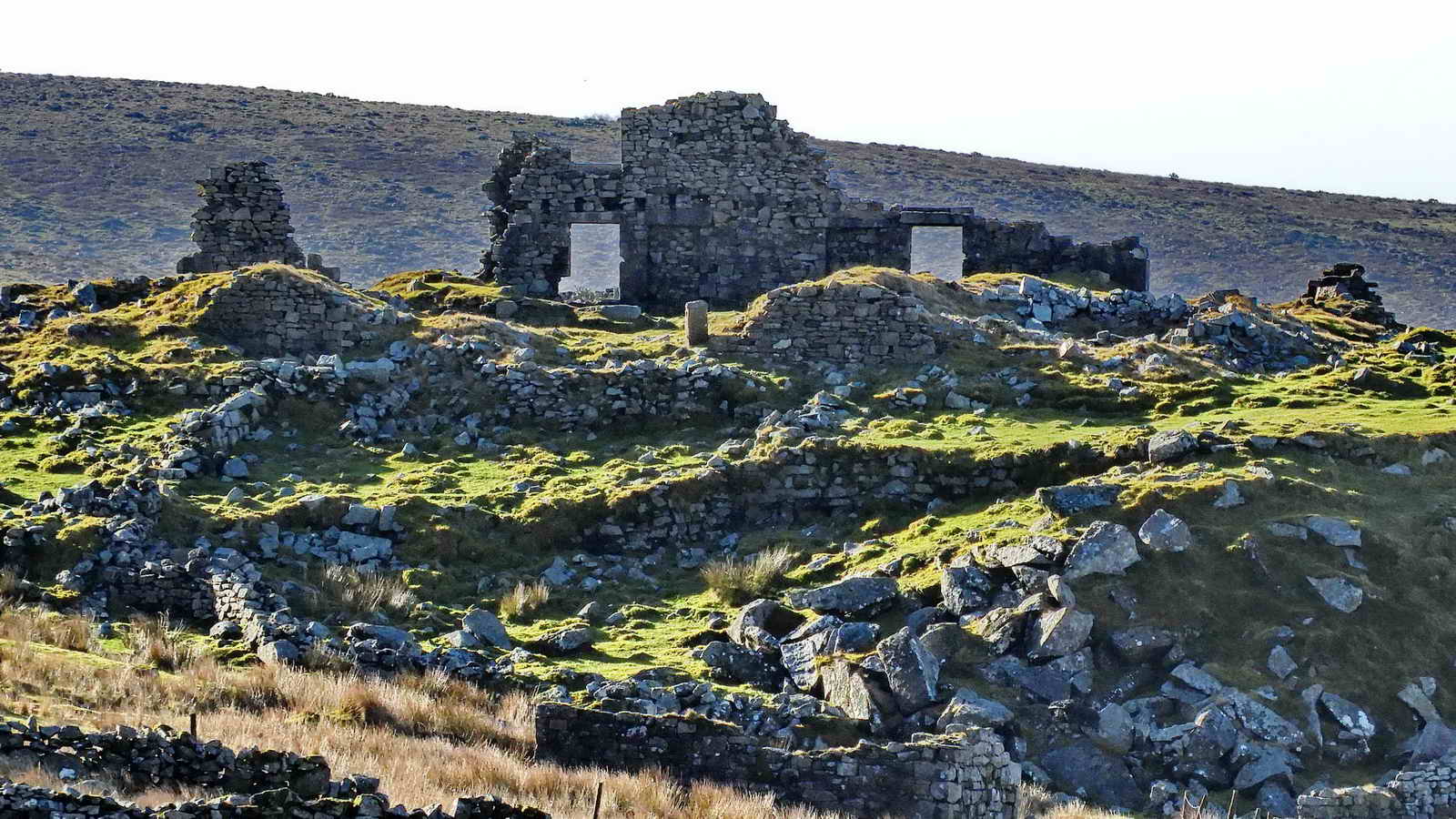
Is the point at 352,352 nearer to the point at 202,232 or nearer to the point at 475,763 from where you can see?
the point at 202,232

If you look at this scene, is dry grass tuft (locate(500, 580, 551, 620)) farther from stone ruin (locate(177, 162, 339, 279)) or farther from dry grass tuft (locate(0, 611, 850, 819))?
stone ruin (locate(177, 162, 339, 279))

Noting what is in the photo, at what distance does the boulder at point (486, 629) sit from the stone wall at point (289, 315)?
8.12m

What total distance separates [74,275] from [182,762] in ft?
145

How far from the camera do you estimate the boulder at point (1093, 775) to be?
15789 millimetres

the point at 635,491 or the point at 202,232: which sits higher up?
the point at 202,232

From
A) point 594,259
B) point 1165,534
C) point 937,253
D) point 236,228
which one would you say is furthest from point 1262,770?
point 937,253

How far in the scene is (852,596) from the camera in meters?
18.2

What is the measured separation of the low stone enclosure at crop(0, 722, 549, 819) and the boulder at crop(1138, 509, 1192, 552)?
25.2 feet

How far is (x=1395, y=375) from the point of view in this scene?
2397 centimetres

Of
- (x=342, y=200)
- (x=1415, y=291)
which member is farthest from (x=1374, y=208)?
(x=342, y=200)

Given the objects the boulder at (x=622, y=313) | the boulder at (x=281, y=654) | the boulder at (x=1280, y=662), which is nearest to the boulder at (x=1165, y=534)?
the boulder at (x=1280, y=662)

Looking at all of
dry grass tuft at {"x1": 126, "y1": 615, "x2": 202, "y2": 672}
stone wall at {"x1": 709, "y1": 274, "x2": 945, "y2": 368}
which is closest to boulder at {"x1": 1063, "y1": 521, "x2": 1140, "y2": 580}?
stone wall at {"x1": 709, "y1": 274, "x2": 945, "y2": 368}

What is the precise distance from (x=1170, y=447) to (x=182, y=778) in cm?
1082

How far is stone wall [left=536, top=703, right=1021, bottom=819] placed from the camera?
14852mm
